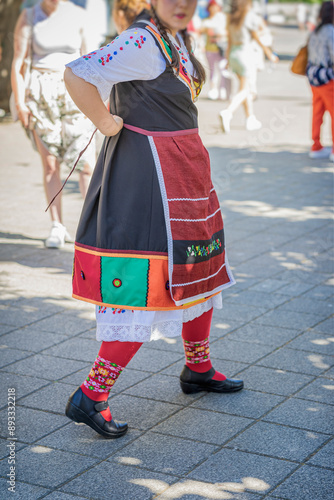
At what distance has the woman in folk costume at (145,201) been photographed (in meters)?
2.96

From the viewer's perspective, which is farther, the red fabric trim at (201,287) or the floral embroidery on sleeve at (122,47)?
the red fabric trim at (201,287)

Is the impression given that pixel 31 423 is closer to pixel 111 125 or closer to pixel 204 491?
pixel 204 491

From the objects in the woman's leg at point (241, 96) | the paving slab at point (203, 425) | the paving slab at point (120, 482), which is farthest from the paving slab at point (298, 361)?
the woman's leg at point (241, 96)

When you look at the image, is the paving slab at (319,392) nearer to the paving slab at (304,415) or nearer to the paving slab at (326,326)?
the paving slab at (304,415)

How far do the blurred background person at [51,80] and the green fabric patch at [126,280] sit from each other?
2.89 m

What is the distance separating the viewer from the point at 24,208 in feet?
24.8

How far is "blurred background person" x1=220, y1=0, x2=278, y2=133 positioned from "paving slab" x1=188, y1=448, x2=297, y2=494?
913 cm

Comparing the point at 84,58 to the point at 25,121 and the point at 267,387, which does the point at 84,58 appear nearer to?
the point at 267,387

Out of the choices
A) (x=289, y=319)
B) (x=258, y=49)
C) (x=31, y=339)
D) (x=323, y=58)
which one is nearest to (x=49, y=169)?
(x=31, y=339)

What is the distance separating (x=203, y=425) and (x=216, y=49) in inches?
561

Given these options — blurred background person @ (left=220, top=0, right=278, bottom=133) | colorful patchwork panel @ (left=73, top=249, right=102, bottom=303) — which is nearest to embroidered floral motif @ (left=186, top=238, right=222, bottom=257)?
colorful patchwork panel @ (left=73, top=249, right=102, bottom=303)

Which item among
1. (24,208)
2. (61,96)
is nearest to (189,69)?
(61,96)

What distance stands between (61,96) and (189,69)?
2793 mm

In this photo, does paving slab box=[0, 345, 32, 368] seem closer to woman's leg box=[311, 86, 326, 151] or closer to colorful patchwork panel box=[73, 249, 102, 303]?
colorful patchwork panel box=[73, 249, 102, 303]
